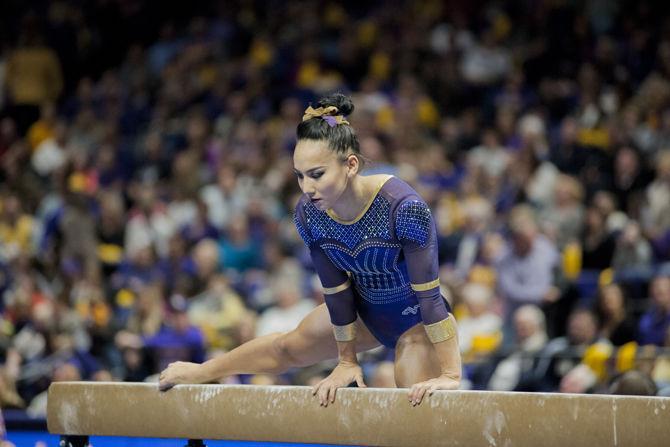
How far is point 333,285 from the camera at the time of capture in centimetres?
422

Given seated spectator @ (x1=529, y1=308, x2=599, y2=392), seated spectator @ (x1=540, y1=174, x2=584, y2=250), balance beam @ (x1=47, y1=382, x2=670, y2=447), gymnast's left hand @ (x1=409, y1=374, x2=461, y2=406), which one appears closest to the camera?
balance beam @ (x1=47, y1=382, x2=670, y2=447)

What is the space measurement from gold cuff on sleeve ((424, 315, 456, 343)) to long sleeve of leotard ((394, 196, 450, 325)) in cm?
2

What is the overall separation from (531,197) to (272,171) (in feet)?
8.06

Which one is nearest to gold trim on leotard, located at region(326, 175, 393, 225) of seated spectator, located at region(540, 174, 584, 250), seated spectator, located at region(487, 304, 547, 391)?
seated spectator, located at region(487, 304, 547, 391)

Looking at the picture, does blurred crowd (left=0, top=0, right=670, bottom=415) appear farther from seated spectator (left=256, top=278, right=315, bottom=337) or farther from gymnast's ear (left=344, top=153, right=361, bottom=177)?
gymnast's ear (left=344, top=153, right=361, bottom=177)

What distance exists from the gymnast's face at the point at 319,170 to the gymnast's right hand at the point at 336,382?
0.68 m

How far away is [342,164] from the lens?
4.01 metres

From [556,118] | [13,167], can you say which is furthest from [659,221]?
[13,167]

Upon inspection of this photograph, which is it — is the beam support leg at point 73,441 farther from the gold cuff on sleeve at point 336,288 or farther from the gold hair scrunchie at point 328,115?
the gold hair scrunchie at point 328,115

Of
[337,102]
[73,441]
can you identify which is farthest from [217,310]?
[337,102]

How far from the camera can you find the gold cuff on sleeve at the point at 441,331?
156 inches

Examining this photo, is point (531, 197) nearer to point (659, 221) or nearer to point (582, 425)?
point (659, 221)

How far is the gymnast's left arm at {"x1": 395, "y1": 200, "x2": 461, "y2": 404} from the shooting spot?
3.95m

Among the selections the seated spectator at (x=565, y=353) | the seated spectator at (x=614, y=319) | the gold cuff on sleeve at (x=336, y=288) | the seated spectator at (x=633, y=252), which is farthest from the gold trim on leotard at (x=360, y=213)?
the seated spectator at (x=633, y=252)
